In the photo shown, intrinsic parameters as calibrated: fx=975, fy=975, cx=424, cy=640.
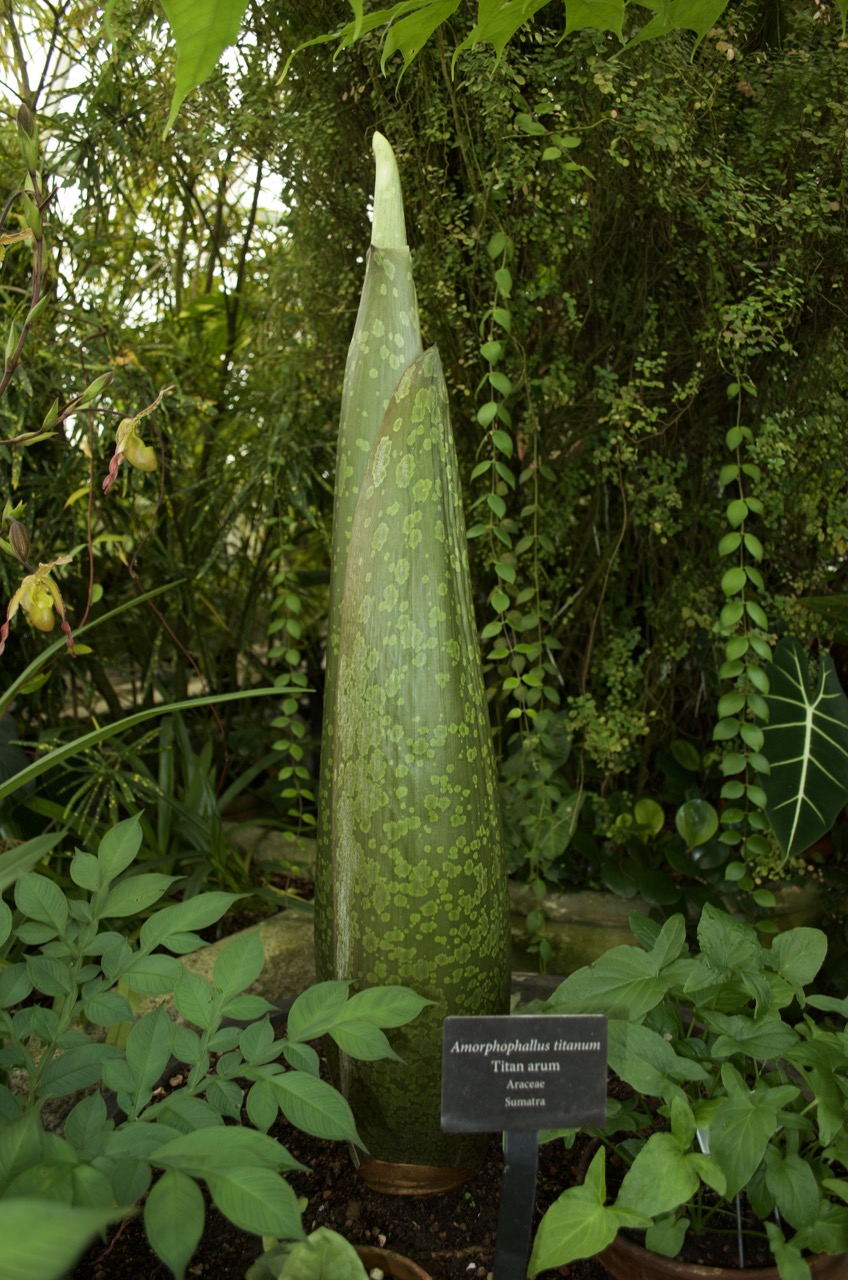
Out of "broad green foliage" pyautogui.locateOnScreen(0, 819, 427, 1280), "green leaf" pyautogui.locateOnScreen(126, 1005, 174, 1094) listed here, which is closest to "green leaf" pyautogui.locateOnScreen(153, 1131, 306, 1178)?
"broad green foliage" pyautogui.locateOnScreen(0, 819, 427, 1280)

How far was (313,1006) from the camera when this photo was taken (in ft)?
2.51

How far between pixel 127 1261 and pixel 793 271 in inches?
57.9

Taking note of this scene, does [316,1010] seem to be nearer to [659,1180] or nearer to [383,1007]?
[383,1007]

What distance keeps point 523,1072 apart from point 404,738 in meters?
0.32

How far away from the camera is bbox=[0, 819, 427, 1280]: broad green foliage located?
576 mm

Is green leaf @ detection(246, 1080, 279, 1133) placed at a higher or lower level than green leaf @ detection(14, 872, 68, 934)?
lower

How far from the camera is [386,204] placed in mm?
999

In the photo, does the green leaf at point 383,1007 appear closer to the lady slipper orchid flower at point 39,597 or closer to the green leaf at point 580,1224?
the green leaf at point 580,1224

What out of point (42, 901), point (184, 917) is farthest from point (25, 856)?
point (184, 917)

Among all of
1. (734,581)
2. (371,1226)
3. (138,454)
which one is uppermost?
(138,454)

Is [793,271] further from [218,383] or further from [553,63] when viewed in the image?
[218,383]

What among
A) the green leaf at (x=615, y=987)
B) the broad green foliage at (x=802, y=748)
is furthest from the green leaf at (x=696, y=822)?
the green leaf at (x=615, y=987)

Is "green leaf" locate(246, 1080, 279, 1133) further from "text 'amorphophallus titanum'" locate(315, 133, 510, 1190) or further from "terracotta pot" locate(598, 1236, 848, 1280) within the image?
"terracotta pot" locate(598, 1236, 848, 1280)

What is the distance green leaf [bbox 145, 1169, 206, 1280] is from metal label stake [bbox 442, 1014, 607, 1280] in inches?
10.7
